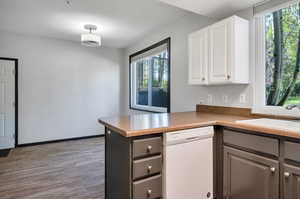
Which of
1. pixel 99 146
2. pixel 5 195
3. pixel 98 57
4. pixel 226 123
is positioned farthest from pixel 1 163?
pixel 226 123

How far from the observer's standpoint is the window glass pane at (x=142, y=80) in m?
4.52

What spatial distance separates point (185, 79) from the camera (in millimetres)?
3141

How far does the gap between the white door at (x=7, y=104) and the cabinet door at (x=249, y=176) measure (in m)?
4.37

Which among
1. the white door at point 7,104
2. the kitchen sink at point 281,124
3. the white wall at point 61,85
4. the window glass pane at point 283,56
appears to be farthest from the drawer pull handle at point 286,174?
the white door at point 7,104

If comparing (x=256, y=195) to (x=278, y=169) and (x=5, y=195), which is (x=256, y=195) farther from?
(x=5, y=195)

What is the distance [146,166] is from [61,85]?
3.84 m

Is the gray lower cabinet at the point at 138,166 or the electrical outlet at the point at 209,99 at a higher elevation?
the electrical outlet at the point at 209,99

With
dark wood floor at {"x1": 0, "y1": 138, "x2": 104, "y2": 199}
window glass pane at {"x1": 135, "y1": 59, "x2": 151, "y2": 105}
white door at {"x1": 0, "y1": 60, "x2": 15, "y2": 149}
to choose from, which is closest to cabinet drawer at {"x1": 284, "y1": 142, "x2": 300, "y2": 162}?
dark wood floor at {"x1": 0, "y1": 138, "x2": 104, "y2": 199}

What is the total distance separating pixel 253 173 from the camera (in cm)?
159

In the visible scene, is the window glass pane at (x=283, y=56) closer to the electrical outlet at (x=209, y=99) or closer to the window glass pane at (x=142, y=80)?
the electrical outlet at (x=209, y=99)

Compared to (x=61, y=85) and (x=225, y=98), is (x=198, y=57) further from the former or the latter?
(x=61, y=85)

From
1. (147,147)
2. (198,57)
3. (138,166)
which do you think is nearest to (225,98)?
(198,57)

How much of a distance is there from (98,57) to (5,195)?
3635 mm

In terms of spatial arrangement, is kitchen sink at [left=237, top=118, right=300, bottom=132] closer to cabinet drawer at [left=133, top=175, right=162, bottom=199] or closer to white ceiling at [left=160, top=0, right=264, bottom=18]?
cabinet drawer at [left=133, top=175, right=162, bottom=199]
